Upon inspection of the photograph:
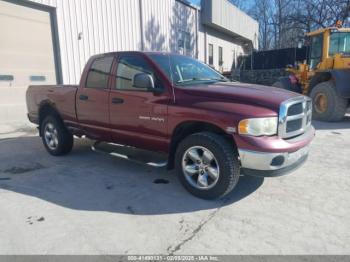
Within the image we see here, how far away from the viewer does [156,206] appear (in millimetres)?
3637

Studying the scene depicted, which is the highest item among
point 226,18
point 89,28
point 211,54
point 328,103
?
point 226,18

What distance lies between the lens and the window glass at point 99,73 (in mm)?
4888

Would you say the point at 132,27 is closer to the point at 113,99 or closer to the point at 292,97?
the point at 113,99

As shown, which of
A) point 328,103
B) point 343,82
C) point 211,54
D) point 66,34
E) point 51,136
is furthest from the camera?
point 211,54

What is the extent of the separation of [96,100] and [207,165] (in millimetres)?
2282

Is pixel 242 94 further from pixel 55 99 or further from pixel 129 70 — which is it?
pixel 55 99

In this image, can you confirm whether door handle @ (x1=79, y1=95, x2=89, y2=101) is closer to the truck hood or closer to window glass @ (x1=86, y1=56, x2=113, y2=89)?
window glass @ (x1=86, y1=56, x2=113, y2=89)

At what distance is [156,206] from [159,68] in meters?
1.89

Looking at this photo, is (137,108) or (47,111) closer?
(137,108)

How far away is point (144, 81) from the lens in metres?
4.00

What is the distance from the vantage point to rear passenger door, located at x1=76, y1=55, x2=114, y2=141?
4832 mm

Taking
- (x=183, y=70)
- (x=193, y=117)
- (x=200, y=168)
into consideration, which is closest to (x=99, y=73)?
(x=183, y=70)

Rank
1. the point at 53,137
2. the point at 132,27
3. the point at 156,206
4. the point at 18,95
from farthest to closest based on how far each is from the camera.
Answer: the point at 132,27
the point at 18,95
the point at 53,137
the point at 156,206

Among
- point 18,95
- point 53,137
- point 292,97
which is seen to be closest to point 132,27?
point 18,95
